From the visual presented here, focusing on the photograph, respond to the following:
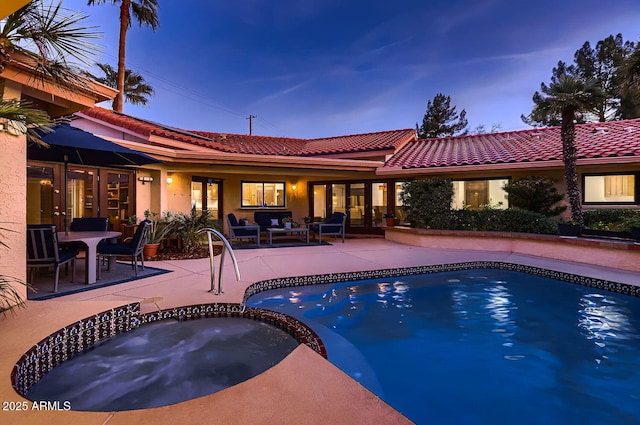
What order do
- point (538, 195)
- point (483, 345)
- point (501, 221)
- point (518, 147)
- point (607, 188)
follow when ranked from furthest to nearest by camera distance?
1. point (518, 147)
2. point (607, 188)
3. point (538, 195)
4. point (501, 221)
5. point (483, 345)

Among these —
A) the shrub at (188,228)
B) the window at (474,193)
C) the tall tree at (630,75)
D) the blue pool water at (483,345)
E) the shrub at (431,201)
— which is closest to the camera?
the blue pool water at (483,345)

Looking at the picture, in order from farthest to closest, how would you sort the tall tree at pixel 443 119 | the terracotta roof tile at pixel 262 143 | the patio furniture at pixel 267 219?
Result: the tall tree at pixel 443 119 → the terracotta roof tile at pixel 262 143 → the patio furniture at pixel 267 219

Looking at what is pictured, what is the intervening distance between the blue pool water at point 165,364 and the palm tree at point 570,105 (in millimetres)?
9117

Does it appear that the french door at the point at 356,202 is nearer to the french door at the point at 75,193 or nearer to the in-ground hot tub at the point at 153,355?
the french door at the point at 75,193

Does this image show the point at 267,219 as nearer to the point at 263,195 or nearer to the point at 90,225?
the point at 263,195

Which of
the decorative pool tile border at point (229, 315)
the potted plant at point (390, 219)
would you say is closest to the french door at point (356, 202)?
the potted plant at point (390, 219)

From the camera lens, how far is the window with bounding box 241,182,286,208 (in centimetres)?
1476

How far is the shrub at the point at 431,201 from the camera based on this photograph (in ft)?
36.7

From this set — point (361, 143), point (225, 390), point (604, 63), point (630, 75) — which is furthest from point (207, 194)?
point (604, 63)

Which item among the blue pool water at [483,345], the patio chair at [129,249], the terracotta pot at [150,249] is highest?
the patio chair at [129,249]

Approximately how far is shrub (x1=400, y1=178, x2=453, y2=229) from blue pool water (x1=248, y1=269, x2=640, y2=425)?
4234mm

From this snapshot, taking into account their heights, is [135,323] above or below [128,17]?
below

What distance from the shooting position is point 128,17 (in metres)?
16.4

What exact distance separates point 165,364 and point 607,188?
43.2 feet
